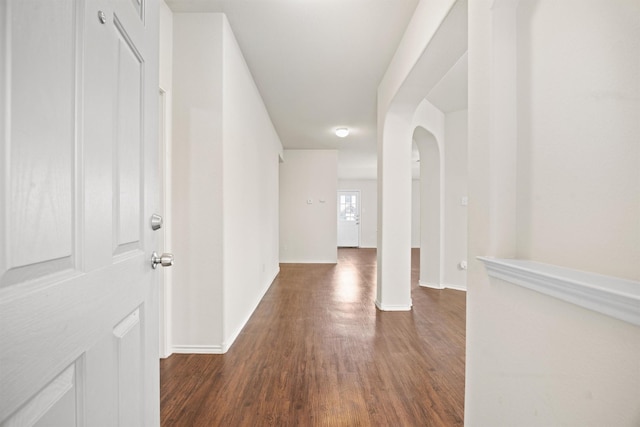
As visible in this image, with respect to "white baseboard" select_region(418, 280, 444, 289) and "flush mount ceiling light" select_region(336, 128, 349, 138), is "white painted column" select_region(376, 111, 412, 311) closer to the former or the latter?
"white baseboard" select_region(418, 280, 444, 289)

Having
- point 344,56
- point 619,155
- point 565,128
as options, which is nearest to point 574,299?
point 619,155

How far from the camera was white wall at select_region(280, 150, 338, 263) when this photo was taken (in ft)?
21.8

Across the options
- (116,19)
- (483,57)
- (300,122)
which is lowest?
(116,19)

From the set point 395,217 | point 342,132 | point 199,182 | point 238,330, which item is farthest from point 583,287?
point 342,132

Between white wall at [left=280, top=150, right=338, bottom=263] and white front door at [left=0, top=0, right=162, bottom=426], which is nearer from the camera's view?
white front door at [left=0, top=0, right=162, bottom=426]

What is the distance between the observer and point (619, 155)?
2.56ft

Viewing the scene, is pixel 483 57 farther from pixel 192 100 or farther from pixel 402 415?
pixel 192 100

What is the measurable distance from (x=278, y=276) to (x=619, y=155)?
15.9 ft

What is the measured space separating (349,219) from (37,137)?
34.2ft

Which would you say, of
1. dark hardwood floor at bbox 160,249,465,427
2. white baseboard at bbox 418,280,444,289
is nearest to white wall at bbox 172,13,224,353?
dark hardwood floor at bbox 160,249,465,427

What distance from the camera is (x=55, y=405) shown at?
508mm

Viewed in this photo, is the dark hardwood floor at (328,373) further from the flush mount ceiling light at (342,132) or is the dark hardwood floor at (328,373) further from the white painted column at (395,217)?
the flush mount ceiling light at (342,132)

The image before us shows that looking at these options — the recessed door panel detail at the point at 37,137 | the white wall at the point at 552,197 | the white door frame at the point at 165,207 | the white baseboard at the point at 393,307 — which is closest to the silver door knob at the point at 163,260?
the recessed door panel detail at the point at 37,137

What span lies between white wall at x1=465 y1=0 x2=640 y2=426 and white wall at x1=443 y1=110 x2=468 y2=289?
319cm
